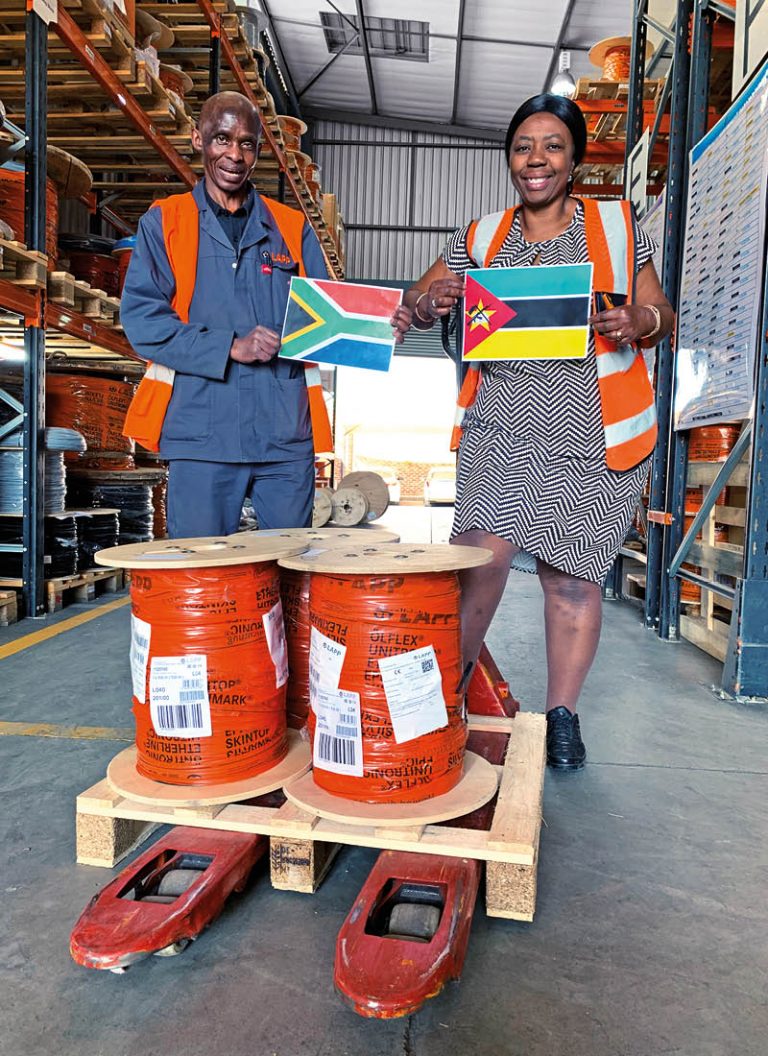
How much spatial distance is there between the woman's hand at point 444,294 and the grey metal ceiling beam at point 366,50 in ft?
48.2

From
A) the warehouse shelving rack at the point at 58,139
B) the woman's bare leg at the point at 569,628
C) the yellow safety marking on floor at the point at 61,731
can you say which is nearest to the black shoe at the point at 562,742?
the woman's bare leg at the point at 569,628

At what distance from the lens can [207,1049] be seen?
1.28m

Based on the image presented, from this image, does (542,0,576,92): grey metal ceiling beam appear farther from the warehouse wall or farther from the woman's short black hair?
the woman's short black hair

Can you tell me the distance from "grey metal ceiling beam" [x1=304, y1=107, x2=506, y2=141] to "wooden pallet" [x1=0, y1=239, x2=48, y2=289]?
56.0ft

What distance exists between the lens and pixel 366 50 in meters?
16.2

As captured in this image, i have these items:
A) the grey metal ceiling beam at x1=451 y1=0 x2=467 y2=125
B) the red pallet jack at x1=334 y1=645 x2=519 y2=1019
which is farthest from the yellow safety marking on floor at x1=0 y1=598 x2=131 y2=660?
the grey metal ceiling beam at x1=451 y1=0 x2=467 y2=125

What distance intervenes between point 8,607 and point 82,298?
7.56 ft

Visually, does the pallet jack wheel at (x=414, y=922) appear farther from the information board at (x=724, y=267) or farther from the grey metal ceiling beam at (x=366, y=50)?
the grey metal ceiling beam at (x=366, y=50)

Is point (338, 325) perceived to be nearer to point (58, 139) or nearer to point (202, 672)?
point (202, 672)

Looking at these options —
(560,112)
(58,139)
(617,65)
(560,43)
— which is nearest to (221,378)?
(560,112)

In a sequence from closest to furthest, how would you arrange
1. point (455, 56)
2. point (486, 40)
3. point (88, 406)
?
1. point (88, 406)
2. point (486, 40)
3. point (455, 56)

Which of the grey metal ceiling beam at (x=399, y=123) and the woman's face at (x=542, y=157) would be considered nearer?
the woman's face at (x=542, y=157)

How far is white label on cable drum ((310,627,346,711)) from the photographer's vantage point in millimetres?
1750

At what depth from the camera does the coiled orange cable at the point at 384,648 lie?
171 centimetres
